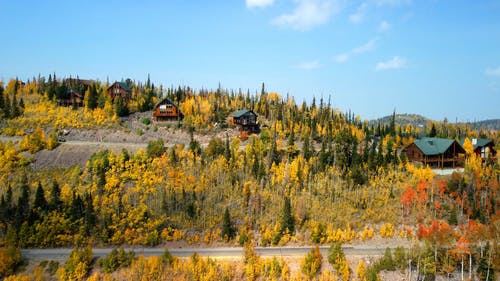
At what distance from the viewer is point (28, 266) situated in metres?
42.6

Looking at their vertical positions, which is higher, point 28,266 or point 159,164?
point 159,164

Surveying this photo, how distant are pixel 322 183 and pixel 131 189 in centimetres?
3075

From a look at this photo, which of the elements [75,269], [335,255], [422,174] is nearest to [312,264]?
[335,255]

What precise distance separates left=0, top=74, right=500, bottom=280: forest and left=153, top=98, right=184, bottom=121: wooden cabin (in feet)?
86.1

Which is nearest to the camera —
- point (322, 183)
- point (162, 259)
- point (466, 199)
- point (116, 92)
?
point (162, 259)

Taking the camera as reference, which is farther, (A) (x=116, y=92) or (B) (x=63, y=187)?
(A) (x=116, y=92)

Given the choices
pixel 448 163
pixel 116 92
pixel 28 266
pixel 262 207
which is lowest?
pixel 28 266

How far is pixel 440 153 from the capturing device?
226 ft

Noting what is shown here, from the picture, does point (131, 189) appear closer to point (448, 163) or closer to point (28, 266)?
point (28, 266)

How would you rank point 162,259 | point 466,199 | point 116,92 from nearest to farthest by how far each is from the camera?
point 162,259
point 466,199
point 116,92

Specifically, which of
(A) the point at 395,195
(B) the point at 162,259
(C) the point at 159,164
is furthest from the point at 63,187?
(A) the point at 395,195

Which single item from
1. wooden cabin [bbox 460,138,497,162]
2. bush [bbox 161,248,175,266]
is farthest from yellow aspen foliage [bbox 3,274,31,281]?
wooden cabin [bbox 460,138,497,162]

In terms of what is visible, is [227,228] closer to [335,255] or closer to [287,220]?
[287,220]

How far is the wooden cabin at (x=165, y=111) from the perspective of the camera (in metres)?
92.2
